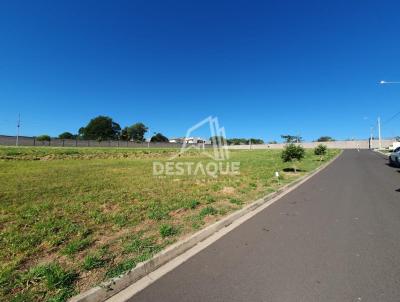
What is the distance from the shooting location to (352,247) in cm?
420

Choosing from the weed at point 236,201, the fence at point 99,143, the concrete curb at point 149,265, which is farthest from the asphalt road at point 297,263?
the fence at point 99,143

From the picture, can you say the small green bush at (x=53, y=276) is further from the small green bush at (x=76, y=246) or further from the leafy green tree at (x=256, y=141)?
the leafy green tree at (x=256, y=141)

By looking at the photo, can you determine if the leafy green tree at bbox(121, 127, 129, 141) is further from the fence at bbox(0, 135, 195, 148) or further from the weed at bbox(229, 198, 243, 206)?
the weed at bbox(229, 198, 243, 206)

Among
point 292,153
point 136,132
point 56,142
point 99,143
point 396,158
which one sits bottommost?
point 396,158

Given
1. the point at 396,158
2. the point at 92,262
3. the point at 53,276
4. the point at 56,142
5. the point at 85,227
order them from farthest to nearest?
1. the point at 56,142
2. the point at 396,158
3. the point at 85,227
4. the point at 92,262
5. the point at 53,276

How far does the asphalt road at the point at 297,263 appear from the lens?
294 centimetres

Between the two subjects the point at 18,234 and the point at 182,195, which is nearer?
the point at 18,234

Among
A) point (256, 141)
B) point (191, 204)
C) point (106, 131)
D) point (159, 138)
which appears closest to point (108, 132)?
point (106, 131)

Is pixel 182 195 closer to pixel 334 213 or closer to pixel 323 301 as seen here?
pixel 334 213

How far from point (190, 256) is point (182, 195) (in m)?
4.44

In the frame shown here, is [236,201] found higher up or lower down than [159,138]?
lower down

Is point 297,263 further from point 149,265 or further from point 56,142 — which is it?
point 56,142

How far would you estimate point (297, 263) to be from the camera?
3.66m

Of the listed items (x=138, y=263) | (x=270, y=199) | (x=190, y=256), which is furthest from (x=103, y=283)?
(x=270, y=199)
